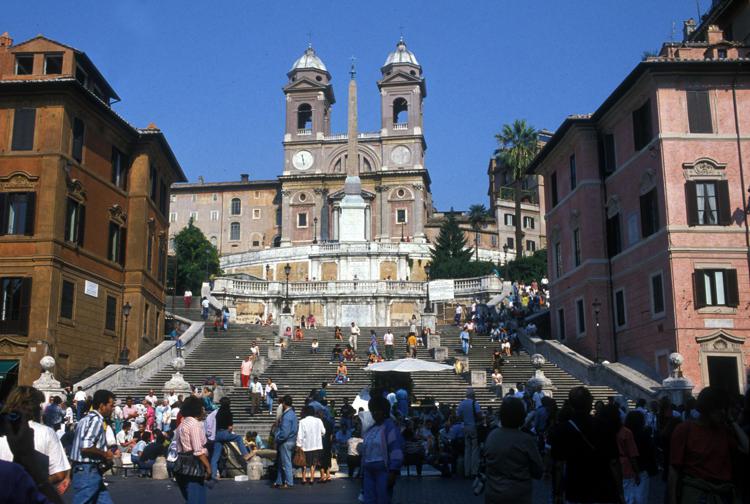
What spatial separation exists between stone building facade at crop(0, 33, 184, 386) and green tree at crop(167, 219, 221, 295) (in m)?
46.3

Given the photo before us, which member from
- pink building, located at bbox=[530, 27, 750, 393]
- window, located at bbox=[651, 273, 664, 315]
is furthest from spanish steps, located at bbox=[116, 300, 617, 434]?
window, located at bbox=[651, 273, 664, 315]

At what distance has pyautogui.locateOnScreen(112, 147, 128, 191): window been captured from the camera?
1486 inches

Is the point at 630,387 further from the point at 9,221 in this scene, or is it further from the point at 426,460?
the point at 9,221

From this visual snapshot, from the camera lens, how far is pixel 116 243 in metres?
37.8

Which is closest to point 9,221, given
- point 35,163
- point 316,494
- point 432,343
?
point 35,163

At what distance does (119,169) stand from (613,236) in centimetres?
2170

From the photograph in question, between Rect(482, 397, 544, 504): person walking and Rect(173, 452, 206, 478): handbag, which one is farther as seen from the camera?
Rect(173, 452, 206, 478): handbag

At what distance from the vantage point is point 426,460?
20.8 meters

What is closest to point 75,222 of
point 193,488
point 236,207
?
point 193,488

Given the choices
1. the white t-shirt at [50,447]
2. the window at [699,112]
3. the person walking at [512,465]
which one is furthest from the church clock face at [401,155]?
the white t-shirt at [50,447]

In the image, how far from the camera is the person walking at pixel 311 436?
55.8 ft

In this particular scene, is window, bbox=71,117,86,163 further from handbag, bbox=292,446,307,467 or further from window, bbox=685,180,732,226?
window, bbox=685,180,732,226

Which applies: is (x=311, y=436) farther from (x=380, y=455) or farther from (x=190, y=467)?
(x=380, y=455)

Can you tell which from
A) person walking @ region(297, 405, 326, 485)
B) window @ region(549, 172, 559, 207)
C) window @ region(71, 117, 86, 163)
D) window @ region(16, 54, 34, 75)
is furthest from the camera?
window @ region(549, 172, 559, 207)
